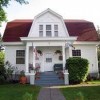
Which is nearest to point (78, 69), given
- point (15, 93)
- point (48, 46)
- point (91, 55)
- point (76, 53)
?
point (48, 46)

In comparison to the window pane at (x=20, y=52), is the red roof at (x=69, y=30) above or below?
above

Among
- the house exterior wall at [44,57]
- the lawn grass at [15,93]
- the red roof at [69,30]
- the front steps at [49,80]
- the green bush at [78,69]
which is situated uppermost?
the red roof at [69,30]

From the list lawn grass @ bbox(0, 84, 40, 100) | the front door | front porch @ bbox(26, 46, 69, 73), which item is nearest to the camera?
lawn grass @ bbox(0, 84, 40, 100)

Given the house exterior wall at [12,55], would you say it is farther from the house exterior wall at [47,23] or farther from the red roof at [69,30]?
the house exterior wall at [47,23]

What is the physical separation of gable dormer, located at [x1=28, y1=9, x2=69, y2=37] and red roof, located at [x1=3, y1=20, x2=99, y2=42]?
206 centimetres

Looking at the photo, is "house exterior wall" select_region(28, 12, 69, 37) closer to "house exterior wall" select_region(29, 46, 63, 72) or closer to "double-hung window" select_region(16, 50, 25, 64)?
"house exterior wall" select_region(29, 46, 63, 72)

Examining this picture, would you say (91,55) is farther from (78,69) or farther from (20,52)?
(20,52)

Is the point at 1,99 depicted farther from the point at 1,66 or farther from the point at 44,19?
the point at 44,19

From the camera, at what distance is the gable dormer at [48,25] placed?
2642 cm

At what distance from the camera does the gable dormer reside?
26.4m

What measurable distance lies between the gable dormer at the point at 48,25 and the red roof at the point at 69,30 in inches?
81.2

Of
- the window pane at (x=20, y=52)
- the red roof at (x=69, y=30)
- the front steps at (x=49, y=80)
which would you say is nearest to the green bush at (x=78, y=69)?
the front steps at (x=49, y=80)

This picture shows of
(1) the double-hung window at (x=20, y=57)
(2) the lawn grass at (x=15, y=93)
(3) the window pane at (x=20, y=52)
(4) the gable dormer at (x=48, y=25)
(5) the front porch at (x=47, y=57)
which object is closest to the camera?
(2) the lawn grass at (x=15, y=93)

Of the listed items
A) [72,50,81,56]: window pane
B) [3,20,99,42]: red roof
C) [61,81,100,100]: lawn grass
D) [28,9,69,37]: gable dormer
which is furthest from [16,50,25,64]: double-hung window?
[61,81,100,100]: lawn grass
